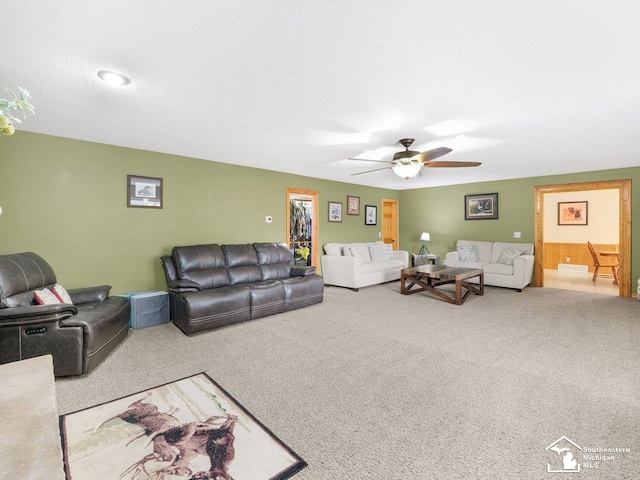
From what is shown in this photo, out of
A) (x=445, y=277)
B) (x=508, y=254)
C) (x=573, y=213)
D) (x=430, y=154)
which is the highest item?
(x=430, y=154)

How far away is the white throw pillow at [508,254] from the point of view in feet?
20.4

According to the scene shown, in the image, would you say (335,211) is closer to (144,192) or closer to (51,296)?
(144,192)

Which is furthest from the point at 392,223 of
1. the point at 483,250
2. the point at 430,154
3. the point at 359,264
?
the point at 430,154

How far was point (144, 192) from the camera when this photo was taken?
4184 mm

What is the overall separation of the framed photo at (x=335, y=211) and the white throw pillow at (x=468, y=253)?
290 centimetres

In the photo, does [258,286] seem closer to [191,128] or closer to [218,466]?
[191,128]

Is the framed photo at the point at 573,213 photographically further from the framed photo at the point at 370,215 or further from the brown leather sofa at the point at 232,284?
the brown leather sofa at the point at 232,284

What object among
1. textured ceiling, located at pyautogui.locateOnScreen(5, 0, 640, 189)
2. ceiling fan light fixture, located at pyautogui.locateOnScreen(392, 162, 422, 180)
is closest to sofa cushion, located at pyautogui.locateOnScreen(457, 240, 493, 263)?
textured ceiling, located at pyautogui.locateOnScreen(5, 0, 640, 189)

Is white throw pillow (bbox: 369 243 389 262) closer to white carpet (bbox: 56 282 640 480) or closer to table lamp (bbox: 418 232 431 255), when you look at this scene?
table lamp (bbox: 418 232 431 255)

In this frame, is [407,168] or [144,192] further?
[144,192]

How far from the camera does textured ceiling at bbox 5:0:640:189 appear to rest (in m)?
1.61

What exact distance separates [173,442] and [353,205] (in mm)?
6200

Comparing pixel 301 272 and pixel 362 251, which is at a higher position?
pixel 362 251

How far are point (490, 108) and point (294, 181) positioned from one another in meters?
3.88
